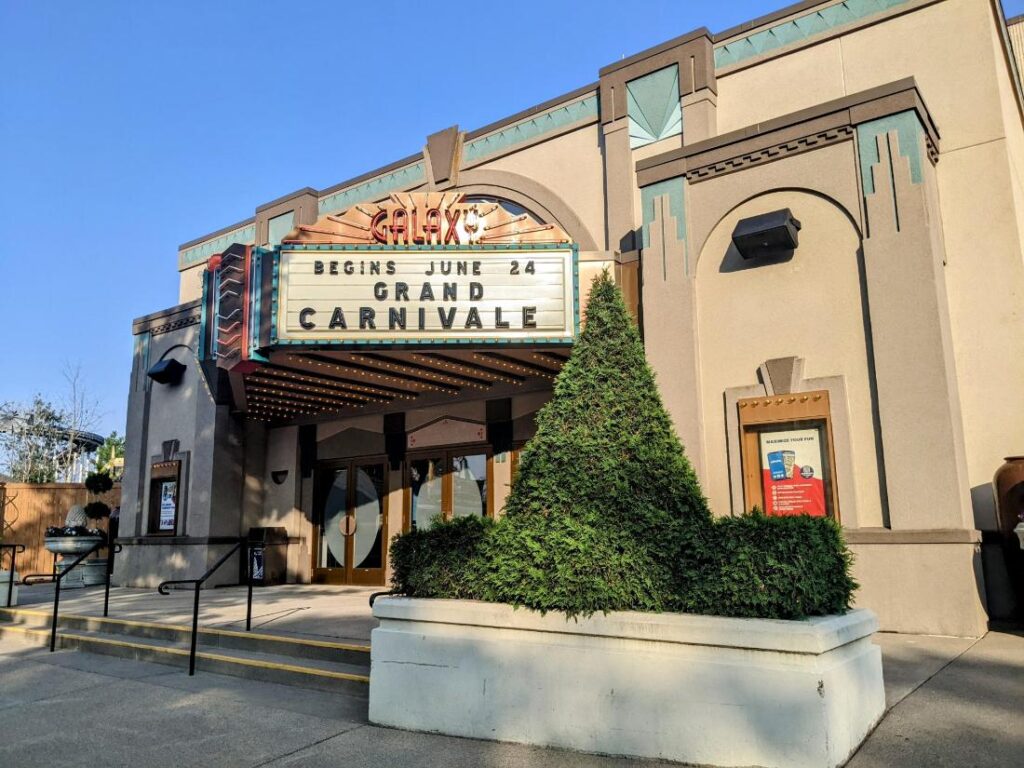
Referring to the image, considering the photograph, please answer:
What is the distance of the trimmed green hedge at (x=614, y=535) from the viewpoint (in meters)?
5.36

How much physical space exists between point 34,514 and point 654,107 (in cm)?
2063

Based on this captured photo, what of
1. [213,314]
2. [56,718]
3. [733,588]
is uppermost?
[213,314]

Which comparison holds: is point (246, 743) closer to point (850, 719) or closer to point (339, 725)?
point (339, 725)

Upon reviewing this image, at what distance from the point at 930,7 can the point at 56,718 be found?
13.6 meters

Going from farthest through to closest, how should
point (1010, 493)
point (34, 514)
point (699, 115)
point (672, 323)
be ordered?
point (34, 514) < point (699, 115) < point (672, 323) < point (1010, 493)

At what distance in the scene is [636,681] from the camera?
5.32m

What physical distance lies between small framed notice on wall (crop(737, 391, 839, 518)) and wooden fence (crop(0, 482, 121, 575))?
20.4 metres

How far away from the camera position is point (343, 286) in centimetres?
1139

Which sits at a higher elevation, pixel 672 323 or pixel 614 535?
pixel 672 323

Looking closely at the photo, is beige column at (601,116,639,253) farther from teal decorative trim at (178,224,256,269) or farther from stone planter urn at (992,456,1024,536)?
teal decorative trim at (178,224,256,269)

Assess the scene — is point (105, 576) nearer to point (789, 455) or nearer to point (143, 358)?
point (143, 358)

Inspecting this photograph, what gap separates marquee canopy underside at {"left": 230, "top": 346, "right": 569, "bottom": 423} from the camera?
12.0 m

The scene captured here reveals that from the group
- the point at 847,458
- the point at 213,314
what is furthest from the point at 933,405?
the point at 213,314

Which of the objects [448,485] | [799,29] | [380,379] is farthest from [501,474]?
[799,29]
